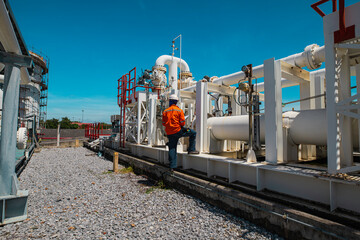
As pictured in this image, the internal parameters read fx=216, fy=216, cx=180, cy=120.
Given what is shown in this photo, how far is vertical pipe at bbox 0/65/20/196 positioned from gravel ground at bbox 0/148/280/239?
73cm

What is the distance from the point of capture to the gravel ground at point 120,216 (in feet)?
10.6

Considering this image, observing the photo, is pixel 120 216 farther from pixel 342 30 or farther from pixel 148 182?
pixel 342 30

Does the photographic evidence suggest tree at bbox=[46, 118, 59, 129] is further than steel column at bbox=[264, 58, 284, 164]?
Yes

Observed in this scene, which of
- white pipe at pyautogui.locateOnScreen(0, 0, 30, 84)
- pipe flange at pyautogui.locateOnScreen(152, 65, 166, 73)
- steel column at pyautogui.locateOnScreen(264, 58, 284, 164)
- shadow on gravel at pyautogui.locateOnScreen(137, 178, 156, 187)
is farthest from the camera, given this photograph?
pipe flange at pyautogui.locateOnScreen(152, 65, 166, 73)

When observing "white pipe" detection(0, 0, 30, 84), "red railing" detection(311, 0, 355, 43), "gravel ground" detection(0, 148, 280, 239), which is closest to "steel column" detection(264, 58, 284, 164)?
"red railing" detection(311, 0, 355, 43)

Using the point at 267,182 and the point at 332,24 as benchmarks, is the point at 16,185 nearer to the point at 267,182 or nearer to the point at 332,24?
the point at 267,182

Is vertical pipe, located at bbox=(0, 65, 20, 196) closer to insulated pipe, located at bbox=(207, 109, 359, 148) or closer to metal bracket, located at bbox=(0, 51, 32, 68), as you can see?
metal bracket, located at bbox=(0, 51, 32, 68)

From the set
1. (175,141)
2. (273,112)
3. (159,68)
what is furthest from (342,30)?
(159,68)

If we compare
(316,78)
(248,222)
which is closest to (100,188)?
(248,222)

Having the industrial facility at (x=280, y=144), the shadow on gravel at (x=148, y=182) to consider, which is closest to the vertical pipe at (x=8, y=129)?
the industrial facility at (x=280, y=144)

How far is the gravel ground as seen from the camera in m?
3.24

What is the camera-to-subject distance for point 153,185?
237 inches

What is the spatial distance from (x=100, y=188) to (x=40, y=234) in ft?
8.07

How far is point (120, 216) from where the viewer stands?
3.89m
